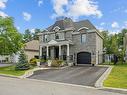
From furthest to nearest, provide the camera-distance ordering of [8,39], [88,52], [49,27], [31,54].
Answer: [31,54], [49,27], [88,52], [8,39]

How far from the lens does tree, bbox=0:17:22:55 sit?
33625 millimetres

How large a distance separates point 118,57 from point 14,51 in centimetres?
2019

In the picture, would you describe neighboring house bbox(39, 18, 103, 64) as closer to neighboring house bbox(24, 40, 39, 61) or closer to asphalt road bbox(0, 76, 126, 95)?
neighboring house bbox(24, 40, 39, 61)

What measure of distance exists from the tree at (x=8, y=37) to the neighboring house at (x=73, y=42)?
19.6 ft

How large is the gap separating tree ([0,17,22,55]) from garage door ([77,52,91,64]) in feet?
36.8

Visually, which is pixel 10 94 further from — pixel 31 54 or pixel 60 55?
pixel 31 54

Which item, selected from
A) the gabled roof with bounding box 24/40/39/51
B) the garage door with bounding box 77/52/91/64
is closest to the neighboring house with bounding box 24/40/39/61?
the gabled roof with bounding box 24/40/39/51

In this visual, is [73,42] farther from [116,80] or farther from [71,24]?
[116,80]

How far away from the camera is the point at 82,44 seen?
120 feet

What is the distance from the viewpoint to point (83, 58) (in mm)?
36906

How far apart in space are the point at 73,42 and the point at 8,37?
11772 millimetres

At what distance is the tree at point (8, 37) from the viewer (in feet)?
110

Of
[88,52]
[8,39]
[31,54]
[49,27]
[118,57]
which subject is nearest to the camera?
[8,39]

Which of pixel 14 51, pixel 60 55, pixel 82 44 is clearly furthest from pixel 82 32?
pixel 14 51
